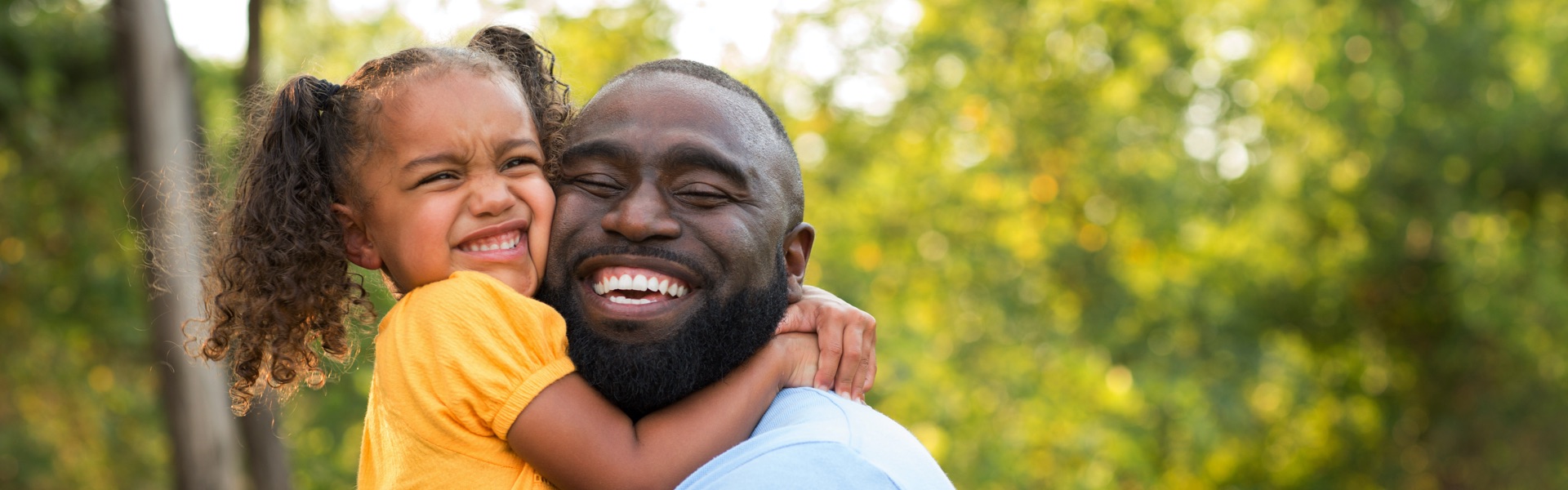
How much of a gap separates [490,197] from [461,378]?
49 cm

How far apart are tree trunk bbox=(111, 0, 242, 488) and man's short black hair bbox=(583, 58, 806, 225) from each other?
20.5 ft

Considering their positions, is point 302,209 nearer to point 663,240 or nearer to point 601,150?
point 601,150

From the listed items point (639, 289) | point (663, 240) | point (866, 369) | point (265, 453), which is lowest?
point (265, 453)

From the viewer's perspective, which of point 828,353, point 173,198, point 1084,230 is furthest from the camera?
point 1084,230

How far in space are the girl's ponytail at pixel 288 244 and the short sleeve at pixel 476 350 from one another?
1.46 feet

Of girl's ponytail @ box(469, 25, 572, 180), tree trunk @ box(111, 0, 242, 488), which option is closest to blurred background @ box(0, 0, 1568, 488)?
tree trunk @ box(111, 0, 242, 488)

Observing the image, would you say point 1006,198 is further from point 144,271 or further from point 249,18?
point 144,271

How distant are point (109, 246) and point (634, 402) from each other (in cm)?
1183

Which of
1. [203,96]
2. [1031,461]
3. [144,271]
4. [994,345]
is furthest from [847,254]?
[203,96]

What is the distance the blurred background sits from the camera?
10695mm

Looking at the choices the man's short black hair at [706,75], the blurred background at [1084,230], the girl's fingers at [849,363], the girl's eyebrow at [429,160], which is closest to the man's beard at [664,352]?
the girl's fingers at [849,363]

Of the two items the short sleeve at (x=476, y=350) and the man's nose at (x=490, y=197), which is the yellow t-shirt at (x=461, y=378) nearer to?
the short sleeve at (x=476, y=350)

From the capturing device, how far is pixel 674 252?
2904mm

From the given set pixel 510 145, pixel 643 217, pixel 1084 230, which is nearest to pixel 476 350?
pixel 643 217
